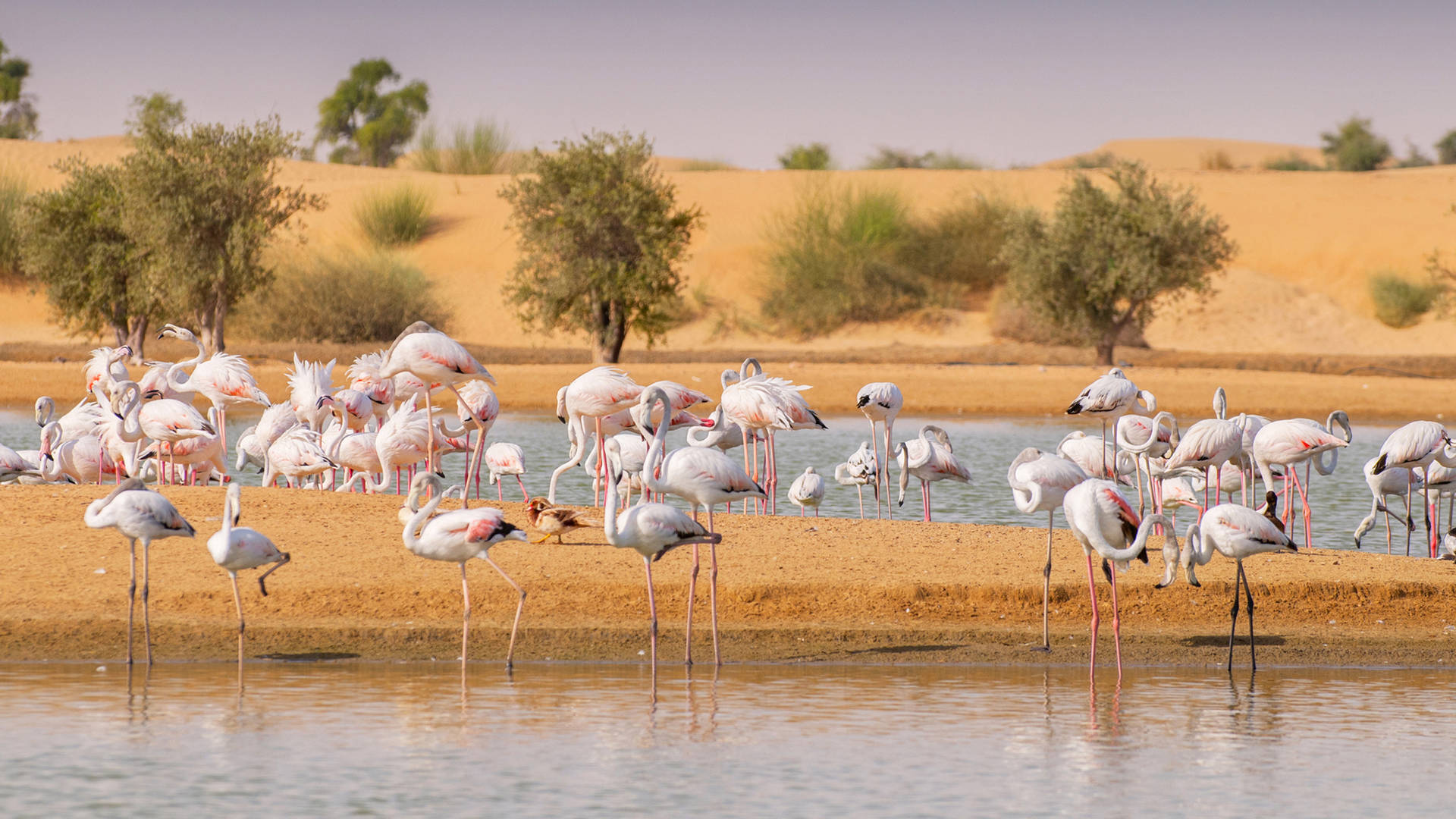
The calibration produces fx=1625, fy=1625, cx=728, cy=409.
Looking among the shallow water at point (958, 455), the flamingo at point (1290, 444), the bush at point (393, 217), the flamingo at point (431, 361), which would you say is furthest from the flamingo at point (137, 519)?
the bush at point (393, 217)

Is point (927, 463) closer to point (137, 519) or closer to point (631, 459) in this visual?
point (631, 459)

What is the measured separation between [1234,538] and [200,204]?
27.4 m

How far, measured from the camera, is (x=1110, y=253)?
33.1m

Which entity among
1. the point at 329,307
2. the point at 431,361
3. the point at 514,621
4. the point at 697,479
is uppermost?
the point at 329,307

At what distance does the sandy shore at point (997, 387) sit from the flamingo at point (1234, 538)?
17.4m

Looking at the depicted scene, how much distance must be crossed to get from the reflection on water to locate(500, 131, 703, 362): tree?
24.6m

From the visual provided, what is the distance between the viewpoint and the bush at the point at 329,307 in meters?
38.6

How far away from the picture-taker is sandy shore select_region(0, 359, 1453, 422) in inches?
1042

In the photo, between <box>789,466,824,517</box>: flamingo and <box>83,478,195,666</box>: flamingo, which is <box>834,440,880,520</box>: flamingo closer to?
<box>789,466,824,517</box>: flamingo

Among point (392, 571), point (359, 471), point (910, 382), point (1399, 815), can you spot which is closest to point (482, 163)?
point (910, 382)

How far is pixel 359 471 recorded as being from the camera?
13641mm

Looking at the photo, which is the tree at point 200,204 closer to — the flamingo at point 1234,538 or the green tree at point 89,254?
the green tree at point 89,254

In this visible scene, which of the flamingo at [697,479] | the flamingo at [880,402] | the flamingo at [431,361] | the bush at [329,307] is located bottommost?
the flamingo at [697,479]

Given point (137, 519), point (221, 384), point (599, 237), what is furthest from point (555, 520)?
point (599, 237)
